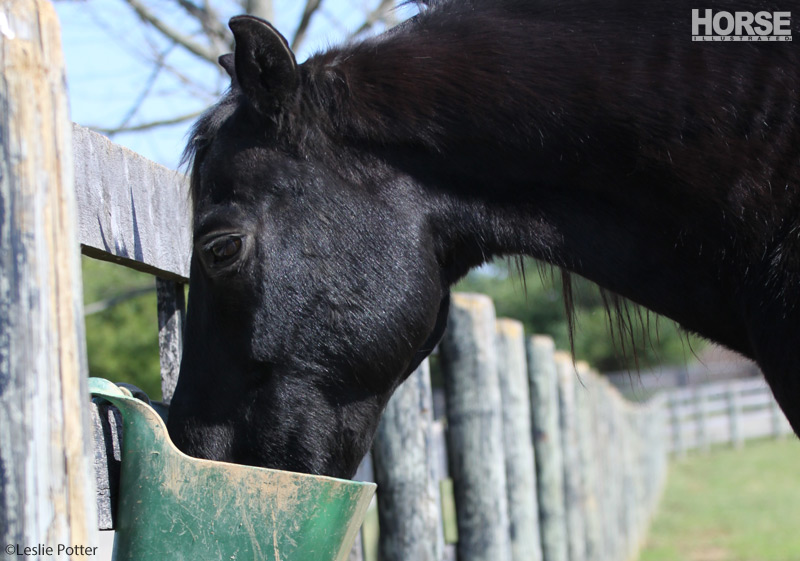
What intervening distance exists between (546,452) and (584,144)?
12.5ft

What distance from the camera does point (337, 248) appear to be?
1895mm

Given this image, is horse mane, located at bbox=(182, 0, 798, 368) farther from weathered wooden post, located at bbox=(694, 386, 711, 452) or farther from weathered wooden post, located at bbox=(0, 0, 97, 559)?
weathered wooden post, located at bbox=(694, 386, 711, 452)

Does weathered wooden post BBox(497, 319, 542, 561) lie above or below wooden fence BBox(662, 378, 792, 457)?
below

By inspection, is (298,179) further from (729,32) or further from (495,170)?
(729,32)

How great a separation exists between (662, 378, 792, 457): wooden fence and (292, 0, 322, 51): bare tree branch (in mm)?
18264

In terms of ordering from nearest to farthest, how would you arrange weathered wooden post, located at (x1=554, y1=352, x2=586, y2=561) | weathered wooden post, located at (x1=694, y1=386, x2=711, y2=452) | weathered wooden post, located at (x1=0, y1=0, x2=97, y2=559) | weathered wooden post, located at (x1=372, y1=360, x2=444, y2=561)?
weathered wooden post, located at (x1=0, y1=0, x2=97, y2=559)
weathered wooden post, located at (x1=372, y1=360, x2=444, y2=561)
weathered wooden post, located at (x1=554, y1=352, x2=586, y2=561)
weathered wooden post, located at (x1=694, y1=386, x2=711, y2=452)

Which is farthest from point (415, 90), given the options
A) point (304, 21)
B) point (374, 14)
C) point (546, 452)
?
point (374, 14)

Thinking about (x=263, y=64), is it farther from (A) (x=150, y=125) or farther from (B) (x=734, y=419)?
(B) (x=734, y=419)

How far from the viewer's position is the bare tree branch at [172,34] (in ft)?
→ 20.1

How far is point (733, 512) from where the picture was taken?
34.7ft

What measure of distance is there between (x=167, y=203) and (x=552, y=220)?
1031 mm

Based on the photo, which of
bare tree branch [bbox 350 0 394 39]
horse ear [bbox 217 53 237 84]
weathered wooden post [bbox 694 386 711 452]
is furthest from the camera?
weathered wooden post [bbox 694 386 711 452]

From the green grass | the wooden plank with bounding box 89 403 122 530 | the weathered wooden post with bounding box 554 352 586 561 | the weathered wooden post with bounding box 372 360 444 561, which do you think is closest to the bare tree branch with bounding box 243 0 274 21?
the weathered wooden post with bounding box 554 352 586 561

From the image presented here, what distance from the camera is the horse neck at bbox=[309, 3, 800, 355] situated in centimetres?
181
